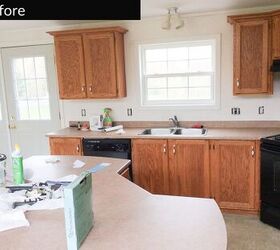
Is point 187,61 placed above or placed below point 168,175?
above

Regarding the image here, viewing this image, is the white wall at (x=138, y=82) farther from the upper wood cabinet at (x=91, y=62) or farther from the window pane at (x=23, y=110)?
the window pane at (x=23, y=110)

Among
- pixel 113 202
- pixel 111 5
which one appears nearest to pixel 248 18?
pixel 111 5

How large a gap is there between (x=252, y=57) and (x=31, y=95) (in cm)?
314

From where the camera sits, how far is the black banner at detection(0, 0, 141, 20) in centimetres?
262

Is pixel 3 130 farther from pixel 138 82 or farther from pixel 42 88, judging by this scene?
pixel 138 82

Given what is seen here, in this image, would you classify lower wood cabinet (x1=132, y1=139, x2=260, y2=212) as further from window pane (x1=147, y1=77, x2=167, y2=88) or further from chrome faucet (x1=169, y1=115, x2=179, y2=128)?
window pane (x1=147, y1=77, x2=167, y2=88)

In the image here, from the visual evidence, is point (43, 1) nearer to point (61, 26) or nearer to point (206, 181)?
point (61, 26)

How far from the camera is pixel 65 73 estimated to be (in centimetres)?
402

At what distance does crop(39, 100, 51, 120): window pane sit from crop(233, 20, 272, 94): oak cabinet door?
8.85ft

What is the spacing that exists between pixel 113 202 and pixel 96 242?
0.41 m

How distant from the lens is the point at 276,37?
10.7 feet

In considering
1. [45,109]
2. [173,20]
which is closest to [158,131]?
[173,20]

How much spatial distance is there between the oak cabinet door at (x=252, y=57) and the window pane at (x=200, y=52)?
0.50 meters

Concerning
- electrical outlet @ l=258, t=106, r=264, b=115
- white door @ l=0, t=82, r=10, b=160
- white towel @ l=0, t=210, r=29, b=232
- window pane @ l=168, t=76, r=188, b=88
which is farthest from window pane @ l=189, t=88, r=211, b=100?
white towel @ l=0, t=210, r=29, b=232
